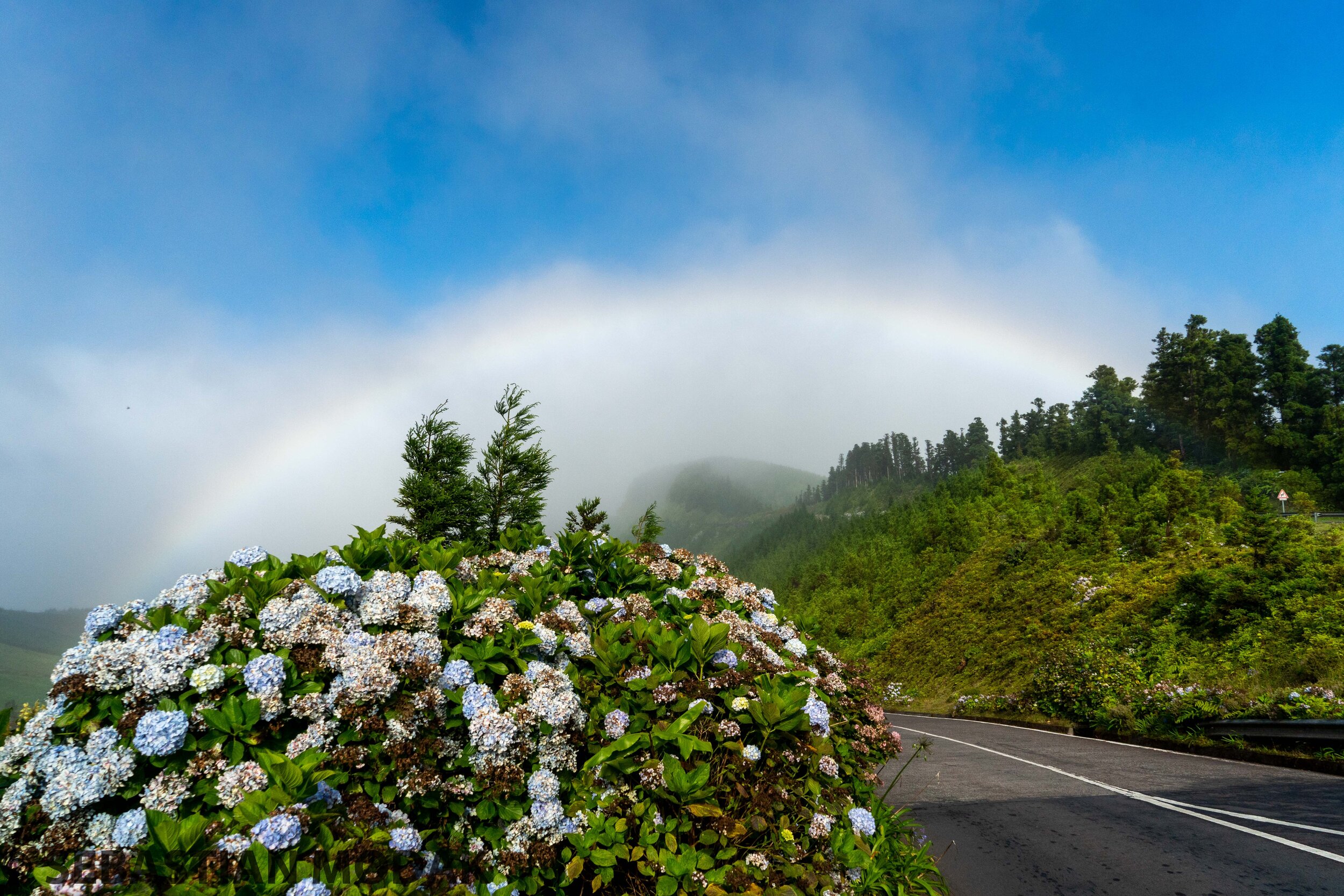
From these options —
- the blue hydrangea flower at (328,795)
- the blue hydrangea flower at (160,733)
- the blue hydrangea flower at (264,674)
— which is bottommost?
the blue hydrangea flower at (328,795)

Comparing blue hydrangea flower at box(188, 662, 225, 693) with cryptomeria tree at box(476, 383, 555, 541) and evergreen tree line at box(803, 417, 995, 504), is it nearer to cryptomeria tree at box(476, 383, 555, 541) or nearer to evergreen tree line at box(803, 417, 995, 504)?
cryptomeria tree at box(476, 383, 555, 541)

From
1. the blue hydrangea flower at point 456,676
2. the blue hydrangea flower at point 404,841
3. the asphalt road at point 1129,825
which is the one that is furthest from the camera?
the asphalt road at point 1129,825

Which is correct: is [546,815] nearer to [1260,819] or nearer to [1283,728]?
[1260,819]

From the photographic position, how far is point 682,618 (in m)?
3.64

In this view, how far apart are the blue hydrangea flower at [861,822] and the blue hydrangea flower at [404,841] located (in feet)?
6.38

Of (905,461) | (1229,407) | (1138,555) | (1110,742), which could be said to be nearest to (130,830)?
(1110,742)

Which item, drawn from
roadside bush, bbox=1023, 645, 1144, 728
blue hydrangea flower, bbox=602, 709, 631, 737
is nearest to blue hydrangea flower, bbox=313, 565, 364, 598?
blue hydrangea flower, bbox=602, 709, 631, 737

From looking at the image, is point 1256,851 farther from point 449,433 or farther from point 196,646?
point 449,433

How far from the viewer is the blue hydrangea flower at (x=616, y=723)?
2695mm

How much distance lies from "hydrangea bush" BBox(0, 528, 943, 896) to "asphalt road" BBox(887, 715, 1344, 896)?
7.91 ft

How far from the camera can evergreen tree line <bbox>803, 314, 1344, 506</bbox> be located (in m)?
38.1

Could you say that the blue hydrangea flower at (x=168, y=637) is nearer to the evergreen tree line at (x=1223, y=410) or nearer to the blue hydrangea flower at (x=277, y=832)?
the blue hydrangea flower at (x=277, y=832)

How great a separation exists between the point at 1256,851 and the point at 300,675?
7134 millimetres

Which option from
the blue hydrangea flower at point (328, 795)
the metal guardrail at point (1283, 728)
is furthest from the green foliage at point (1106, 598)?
the blue hydrangea flower at point (328, 795)
